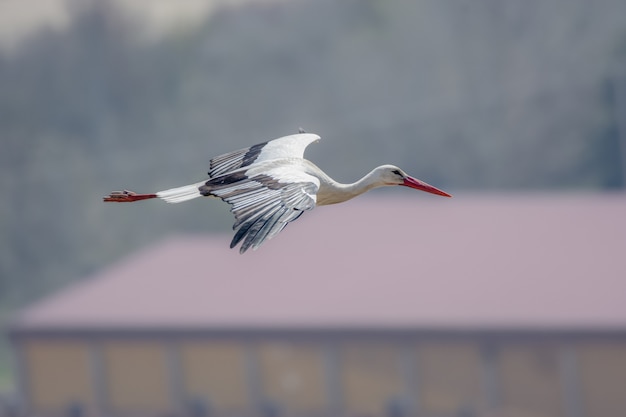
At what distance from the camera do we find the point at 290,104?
164 ft

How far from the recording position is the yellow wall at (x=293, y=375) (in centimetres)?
2142

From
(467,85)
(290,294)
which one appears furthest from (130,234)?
(290,294)

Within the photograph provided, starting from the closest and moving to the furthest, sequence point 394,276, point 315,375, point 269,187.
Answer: point 269,187 < point 315,375 < point 394,276

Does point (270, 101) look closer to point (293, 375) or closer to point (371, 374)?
point (293, 375)

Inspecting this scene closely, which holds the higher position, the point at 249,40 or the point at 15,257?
the point at 249,40

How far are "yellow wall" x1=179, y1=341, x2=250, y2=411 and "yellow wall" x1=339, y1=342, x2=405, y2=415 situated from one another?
1.65m

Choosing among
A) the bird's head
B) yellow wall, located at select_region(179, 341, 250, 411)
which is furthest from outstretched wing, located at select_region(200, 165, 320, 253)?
yellow wall, located at select_region(179, 341, 250, 411)

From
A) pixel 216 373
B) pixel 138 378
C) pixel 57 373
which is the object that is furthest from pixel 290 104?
pixel 216 373

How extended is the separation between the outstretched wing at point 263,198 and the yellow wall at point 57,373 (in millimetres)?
15338

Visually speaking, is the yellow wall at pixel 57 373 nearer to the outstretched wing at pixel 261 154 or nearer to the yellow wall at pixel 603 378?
the yellow wall at pixel 603 378

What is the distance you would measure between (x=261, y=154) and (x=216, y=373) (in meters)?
13.6

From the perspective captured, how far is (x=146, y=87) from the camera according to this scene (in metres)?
51.4

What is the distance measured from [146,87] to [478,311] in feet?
103

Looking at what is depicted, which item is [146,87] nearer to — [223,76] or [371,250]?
[223,76]
